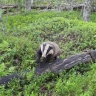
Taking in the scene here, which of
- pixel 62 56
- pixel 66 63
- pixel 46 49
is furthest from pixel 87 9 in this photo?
pixel 46 49

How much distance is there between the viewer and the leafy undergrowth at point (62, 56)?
6.52 m

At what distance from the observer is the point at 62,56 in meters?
8.78

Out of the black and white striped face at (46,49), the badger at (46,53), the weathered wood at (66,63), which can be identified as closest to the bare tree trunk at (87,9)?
the weathered wood at (66,63)

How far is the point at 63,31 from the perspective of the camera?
11188 millimetres

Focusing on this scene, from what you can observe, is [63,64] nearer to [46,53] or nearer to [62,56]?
[46,53]

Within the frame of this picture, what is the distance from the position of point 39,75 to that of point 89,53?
189 centimetres

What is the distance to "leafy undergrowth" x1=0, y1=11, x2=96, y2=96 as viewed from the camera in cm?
652

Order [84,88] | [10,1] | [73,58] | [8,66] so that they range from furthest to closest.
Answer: [10,1] < [8,66] < [73,58] < [84,88]

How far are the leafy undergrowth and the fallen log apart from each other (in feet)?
0.46

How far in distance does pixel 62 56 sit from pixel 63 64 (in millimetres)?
1176

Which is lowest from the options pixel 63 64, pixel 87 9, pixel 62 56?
pixel 62 56

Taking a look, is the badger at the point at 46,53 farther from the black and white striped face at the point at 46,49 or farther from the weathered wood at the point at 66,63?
the weathered wood at the point at 66,63

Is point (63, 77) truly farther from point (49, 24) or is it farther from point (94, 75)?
point (49, 24)

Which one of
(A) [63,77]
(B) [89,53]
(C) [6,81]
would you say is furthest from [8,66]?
(B) [89,53]
